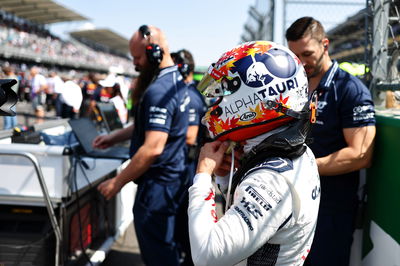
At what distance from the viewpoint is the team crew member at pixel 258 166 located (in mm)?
1057

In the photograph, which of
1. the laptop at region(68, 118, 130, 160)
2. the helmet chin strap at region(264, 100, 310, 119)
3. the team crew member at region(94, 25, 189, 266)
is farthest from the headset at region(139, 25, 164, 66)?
the helmet chin strap at region(264, 100, 310, 119)

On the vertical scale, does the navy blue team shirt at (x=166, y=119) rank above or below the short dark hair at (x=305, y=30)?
below

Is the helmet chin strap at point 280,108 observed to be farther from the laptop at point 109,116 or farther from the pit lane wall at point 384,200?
the laptop at point 109,116

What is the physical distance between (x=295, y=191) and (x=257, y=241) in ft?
0.62

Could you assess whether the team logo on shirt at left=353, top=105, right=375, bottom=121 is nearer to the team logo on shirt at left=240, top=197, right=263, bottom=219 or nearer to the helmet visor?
the helmet visor

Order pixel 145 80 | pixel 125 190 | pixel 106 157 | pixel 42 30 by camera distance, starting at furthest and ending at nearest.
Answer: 1. pixel 42 30
2. pixel 125 190
3. pixel 106 157
4. pixel 145 80

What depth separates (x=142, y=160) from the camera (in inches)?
91.1

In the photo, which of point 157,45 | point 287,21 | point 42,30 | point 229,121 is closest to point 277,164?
point 229,121

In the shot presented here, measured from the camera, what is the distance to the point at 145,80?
2.74 metres

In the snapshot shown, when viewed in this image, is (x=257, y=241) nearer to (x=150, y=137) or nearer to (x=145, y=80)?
(x=150, y=137)

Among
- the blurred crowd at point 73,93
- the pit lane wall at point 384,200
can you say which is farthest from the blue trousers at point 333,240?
the blurred crowd at point 73,93

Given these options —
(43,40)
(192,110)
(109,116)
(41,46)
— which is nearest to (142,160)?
(192,110)

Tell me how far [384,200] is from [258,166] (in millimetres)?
1073

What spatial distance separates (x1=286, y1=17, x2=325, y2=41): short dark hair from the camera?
2148mm
